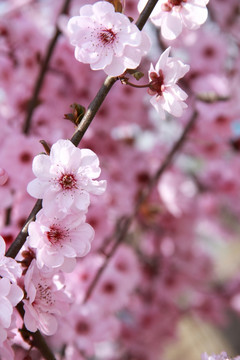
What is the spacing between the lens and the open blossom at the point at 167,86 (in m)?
0.72

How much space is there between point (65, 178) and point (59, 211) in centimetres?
6

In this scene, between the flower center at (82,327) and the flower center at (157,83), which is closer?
the flower center at (157,83)

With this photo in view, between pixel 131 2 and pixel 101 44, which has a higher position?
pixel 101 44

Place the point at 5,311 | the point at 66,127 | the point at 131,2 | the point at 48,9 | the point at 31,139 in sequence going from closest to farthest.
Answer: the point at 5,311, the point at 31,139, the point at 66,127, the point at 131,2, the point at 48,9

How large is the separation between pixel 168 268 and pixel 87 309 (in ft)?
3.99

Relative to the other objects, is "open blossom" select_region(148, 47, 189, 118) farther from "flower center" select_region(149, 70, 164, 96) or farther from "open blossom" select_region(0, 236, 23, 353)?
"open blossom" select_region(0, 236, 23, 353)

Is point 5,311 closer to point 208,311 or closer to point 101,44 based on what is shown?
point 101,44

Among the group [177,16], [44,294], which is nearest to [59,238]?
[44,294]

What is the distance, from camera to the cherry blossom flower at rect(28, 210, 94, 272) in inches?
26.6

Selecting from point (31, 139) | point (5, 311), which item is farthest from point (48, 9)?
point (5, 311)

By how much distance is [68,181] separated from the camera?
0.70 metres

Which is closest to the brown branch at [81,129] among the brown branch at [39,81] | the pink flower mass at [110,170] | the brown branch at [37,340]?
the pink flower mass at [110,170]

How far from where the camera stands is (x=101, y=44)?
75cm

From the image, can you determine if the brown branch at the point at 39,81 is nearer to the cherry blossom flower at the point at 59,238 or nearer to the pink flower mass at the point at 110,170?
the pink flower mass at the point at 110,170
